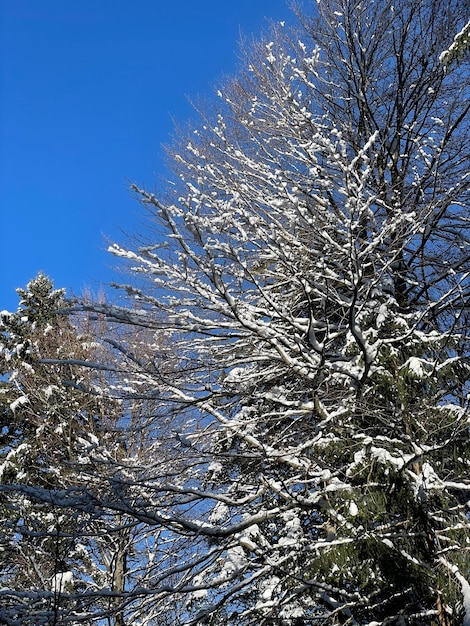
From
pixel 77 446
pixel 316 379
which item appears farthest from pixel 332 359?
pixel 77 446

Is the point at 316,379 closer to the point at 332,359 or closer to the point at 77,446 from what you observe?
the point at 332,359

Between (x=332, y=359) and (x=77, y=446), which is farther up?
(x=77, y=446)

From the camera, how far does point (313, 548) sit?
139 inches

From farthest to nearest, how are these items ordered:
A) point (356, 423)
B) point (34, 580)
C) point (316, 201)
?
point (34, 580) < point (316, 201) < point (356, 423)

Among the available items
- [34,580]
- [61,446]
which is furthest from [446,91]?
[34,580]

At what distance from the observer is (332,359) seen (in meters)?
4.57

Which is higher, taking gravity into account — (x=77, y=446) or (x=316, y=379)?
(x=77, y=446)

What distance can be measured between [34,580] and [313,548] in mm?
5214

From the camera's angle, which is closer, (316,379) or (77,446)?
(316,379)

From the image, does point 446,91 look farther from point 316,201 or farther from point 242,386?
point 242,386

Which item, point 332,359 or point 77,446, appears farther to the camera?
point 77,446

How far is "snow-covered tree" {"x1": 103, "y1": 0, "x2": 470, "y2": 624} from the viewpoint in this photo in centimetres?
358

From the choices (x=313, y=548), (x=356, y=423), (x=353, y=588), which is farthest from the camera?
(x=356, y=423)

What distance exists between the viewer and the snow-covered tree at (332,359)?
11.8ft
